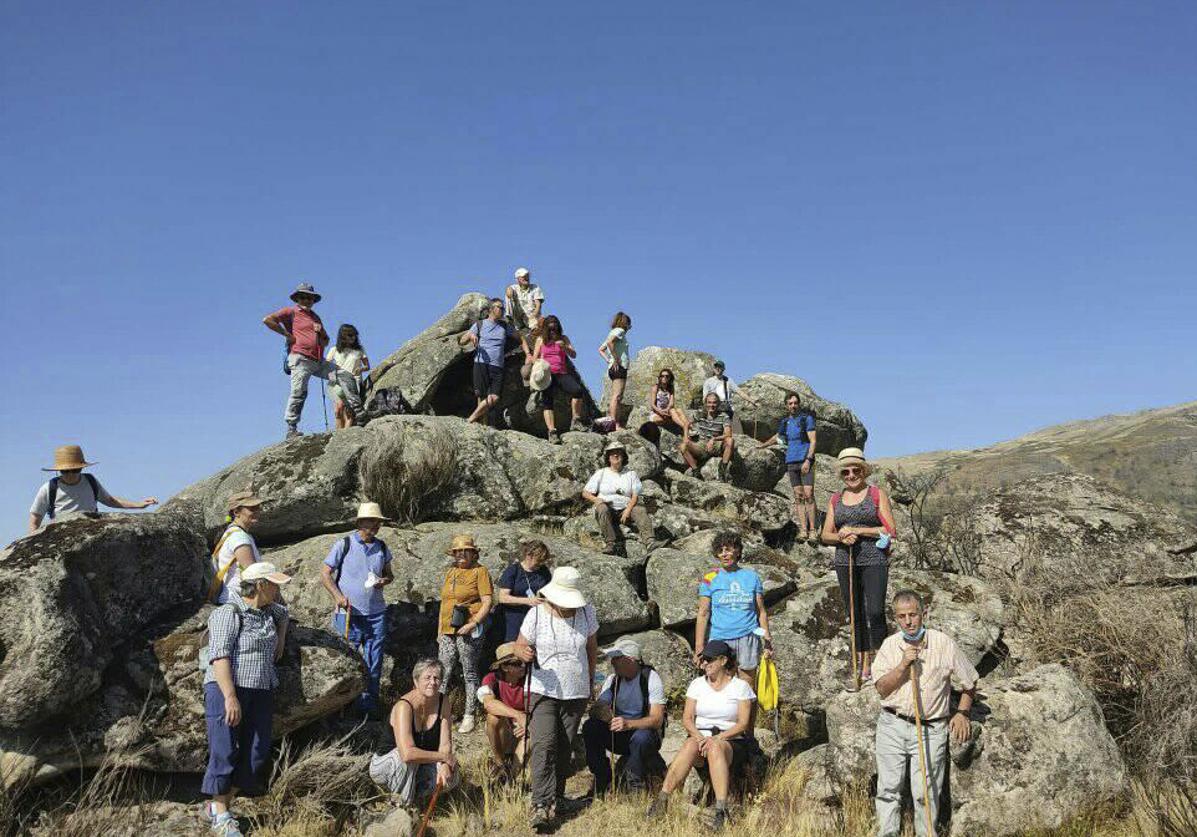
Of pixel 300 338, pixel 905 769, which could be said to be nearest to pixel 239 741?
pixel 905 769

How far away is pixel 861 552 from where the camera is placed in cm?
861

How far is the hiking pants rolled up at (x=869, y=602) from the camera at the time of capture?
8.55m

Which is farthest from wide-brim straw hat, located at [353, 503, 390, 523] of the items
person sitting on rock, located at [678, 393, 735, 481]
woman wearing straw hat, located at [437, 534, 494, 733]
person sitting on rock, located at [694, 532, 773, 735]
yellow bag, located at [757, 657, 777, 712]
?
person sitting on rock, located at [678, 393, 735, 481]

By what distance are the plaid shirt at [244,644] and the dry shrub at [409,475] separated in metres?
5.37

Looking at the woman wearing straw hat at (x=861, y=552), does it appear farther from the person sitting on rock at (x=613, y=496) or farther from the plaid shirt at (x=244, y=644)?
the plaid shirt at (x=244, y=644)

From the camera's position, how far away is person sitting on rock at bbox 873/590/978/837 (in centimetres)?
662

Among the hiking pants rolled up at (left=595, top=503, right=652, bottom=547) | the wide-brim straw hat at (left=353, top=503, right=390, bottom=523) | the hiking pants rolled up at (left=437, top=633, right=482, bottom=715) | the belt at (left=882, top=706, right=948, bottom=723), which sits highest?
the wide-brim straw hat at (left=353, top=503, right=390, bottom=523)

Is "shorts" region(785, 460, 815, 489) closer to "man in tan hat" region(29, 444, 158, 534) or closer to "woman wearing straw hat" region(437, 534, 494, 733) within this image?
"woman wearing straw hat" region(437, 534, 494, 733)

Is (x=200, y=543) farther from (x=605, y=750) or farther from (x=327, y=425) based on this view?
(x=327, y=425)

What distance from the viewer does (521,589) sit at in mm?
9180

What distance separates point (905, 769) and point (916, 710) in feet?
1.95

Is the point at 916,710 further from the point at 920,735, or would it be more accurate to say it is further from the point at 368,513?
the point at 368,513

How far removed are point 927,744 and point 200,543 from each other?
7375 mm

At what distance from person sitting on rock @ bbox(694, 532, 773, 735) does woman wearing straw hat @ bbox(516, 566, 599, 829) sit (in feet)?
4.16
